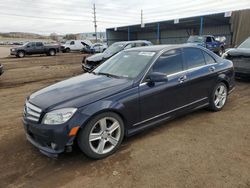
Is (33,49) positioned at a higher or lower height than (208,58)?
lower

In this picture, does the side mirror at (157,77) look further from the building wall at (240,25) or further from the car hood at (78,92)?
the building wall at (240,25)

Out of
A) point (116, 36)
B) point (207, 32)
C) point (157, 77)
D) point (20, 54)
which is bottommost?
point (20, 54)

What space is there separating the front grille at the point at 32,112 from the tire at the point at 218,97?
11.6ft

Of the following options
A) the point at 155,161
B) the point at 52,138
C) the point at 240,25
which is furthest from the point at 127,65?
the point at 240,25

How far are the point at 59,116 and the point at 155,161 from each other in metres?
1.48

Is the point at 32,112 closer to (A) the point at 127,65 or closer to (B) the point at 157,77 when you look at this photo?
(A) the point at 127,65

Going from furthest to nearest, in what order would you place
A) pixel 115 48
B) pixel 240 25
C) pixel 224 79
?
pixel 240 25
pixel 115 48
pixel 224 79

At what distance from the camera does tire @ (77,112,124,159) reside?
9.87 feet

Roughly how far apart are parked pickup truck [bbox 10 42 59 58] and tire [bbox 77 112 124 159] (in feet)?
79.1

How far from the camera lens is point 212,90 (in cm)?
475

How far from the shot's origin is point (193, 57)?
176 inches

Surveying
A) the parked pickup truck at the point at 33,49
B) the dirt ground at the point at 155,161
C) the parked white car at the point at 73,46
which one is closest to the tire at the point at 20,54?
the parked pickup truck at the point at 33,49

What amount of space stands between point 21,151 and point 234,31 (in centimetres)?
2642

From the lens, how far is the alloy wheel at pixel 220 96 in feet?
16.2
